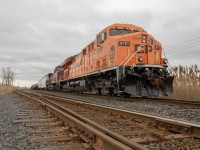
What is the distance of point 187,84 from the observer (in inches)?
496

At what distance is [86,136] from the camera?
3537 mm

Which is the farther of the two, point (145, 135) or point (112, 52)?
point (112, 52)

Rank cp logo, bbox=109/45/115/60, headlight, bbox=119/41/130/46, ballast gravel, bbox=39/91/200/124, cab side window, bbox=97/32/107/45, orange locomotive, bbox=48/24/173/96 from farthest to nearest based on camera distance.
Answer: cab side window, bbox=97/32/107/45 < cp logo, bbox=109/45/115/60 < headlight, bbox=119/41/130/46 < orange locomotive, bbox=48/24/173/96 < ballast gravel, bbox=39/91/200/124

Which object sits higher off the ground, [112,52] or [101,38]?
[101,38]

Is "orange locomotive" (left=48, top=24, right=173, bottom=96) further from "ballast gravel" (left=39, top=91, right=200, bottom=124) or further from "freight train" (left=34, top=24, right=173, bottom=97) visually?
"ballast gravel" (left=39, top=91, right=200, bottom=124)

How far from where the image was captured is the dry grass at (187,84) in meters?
12.1

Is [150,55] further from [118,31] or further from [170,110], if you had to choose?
[170,110]

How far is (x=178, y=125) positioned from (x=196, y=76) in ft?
30.6

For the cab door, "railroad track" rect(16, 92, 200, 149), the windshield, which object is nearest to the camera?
"railroad track" rect(16, 92, 200, 149)

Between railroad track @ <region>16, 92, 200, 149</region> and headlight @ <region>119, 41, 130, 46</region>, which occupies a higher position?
headlight @ <region>119, 41, 130, 46</region>

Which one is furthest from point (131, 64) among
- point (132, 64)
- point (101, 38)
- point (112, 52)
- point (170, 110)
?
point (170, 110)

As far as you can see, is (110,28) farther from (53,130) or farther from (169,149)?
(169,149)

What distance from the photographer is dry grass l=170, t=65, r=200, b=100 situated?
12.1 metres

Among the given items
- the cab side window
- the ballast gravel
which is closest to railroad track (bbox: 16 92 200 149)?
the ballast gravel
